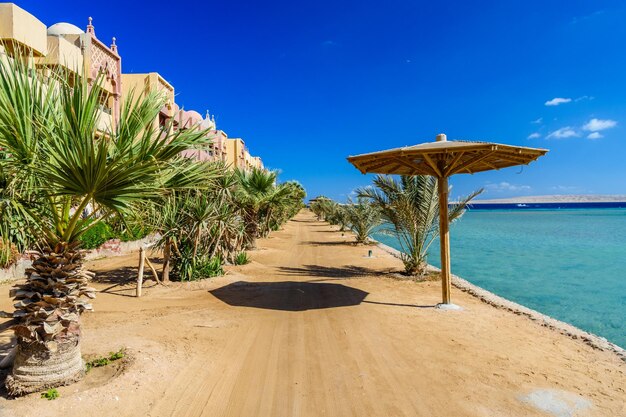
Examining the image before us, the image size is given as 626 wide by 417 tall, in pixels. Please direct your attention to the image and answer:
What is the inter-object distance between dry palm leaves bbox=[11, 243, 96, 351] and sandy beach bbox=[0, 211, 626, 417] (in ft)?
1.88

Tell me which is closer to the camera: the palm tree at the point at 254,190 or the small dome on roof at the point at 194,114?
the palm tree at the point at 254,190

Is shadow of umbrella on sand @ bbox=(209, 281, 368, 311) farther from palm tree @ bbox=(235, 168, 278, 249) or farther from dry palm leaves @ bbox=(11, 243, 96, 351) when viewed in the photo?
palm tree @ bbox=(235, 168, 278, 249)

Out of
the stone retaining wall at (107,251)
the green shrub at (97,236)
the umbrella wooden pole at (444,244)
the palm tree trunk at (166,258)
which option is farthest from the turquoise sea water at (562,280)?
the green shrub at (97,236)

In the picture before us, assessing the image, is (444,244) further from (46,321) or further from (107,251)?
(107,251)

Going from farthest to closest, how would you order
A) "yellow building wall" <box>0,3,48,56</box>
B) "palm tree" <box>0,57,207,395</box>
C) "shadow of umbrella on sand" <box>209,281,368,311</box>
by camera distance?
"yellow building wall" <box>0,3,48,56</box>, "shadow of umbrella on sand" <box>209,281,368,311</box>, "palm tree" <box>0,57,207,395</box>

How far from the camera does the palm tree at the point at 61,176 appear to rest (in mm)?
3053

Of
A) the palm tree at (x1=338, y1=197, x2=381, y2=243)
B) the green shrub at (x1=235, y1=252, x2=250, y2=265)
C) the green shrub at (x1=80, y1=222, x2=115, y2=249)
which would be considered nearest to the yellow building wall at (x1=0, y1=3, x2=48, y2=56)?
the green shrub at (x1=80, y1=222, x2=115, y2=249)

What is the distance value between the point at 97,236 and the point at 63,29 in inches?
523

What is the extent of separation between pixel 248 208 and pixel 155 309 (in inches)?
341

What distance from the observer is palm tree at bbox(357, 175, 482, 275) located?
1052 centimetres

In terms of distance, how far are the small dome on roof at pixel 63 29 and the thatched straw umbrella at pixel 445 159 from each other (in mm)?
20045

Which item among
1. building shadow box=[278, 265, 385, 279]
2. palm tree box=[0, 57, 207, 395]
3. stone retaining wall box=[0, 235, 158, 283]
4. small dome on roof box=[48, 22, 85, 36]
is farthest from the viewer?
small dome on roof box=[48, 22, 85, 36]

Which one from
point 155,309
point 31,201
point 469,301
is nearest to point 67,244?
point 31,201

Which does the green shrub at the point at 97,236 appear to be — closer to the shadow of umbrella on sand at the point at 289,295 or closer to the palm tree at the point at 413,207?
the shadow of umbrella on sand at the point at 289,295
